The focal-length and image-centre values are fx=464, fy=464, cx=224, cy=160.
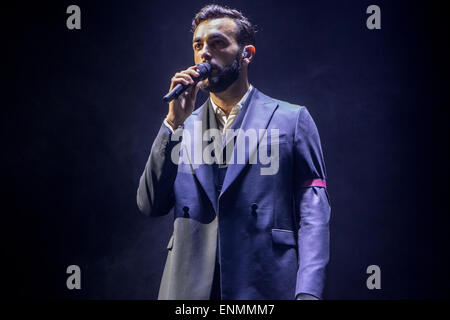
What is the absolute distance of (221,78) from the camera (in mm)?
1823

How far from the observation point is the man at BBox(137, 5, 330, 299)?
5.21 feet

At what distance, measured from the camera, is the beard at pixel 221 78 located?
182 cm

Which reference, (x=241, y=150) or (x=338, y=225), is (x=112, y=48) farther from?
(x=338, y=225)

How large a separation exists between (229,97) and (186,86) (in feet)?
1.07

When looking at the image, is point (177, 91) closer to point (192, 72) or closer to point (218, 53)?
point (192, 72)

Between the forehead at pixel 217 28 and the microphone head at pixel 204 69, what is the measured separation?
0.14 metres

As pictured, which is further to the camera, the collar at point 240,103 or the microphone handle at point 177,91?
the collar at point 240,103

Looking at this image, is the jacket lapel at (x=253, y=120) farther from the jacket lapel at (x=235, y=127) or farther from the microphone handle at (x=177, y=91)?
the microphone handle at (x=177, y=91)

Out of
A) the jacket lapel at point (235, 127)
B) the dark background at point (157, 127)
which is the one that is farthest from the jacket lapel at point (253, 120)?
the dark background at point (157, 127)

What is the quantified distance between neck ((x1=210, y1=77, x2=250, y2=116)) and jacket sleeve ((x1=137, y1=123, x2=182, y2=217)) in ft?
0.95

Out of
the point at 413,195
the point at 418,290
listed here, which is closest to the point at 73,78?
the point at 413,195

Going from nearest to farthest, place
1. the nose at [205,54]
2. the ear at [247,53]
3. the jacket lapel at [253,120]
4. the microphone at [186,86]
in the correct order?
the microphone at [186,86], the jacket lapel at [253,120], the nose at [205,54], the ear at [247,53]

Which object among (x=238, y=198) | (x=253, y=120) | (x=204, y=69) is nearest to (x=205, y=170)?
(x=238, y=198)

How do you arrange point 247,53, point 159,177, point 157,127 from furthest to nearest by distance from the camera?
point 157,127 < point 247,53 < point 159,177
